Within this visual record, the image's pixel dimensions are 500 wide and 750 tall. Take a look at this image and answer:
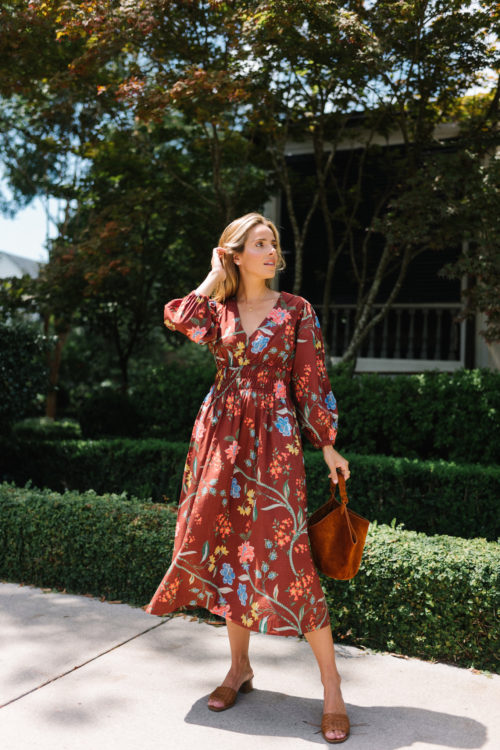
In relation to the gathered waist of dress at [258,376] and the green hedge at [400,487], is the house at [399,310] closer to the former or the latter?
the green hedge at [400,487]

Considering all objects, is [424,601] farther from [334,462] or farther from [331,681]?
[334,462]

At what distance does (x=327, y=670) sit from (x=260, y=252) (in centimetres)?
172

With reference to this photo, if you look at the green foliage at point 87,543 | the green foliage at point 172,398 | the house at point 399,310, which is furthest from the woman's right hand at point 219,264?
the house at point 399,310

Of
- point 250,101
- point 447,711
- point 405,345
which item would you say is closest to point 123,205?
point 250,101

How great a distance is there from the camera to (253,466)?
288 cm

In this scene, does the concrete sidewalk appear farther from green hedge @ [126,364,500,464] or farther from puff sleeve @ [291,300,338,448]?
green hedge @ [126,364,500,464]

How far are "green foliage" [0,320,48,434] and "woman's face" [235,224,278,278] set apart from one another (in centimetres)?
465

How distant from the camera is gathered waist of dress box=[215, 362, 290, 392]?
2.94 meters

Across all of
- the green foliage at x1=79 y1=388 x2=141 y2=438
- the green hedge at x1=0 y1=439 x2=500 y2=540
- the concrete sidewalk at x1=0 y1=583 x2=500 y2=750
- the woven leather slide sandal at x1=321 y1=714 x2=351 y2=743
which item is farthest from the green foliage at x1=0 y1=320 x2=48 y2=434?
the woven leather slide sandal at x1=321 y1=714 x2=351 y2=743

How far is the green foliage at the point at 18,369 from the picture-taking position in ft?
23.0

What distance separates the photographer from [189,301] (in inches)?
119

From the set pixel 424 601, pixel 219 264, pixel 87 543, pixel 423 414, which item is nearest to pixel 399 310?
pixel 423 414

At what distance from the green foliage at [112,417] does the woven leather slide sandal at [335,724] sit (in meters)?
5.76

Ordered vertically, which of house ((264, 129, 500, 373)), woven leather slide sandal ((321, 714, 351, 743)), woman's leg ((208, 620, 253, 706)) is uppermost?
house ((264, 129, 500, 373))
